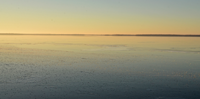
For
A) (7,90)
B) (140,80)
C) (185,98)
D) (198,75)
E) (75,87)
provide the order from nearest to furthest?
1. (185,98)
2. (7,90)
3. (75,87)
4. (140,80)
5. (198,75)

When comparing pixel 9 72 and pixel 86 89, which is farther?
pixel 9 72

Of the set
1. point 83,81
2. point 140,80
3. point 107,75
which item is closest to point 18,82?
point 83,81

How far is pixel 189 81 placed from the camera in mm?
14367

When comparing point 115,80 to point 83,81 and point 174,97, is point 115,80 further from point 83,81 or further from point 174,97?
point 174,97

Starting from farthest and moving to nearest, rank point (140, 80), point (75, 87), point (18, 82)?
point (140, 80), point (18, 82), point (75, 87)

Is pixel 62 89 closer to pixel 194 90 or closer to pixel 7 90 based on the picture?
pixel 7 90

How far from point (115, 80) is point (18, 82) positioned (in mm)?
6926

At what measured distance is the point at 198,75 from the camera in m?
16.2

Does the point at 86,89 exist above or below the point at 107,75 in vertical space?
above

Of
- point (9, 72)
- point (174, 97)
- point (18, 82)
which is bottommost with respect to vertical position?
point (9, 72)

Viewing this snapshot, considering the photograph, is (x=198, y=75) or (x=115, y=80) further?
(x=198, y=75)

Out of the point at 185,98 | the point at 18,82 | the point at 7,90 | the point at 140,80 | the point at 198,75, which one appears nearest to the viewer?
the point at 185,98

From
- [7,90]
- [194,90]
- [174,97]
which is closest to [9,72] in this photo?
[7,90]

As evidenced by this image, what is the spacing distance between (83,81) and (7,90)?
4990 millimetres
